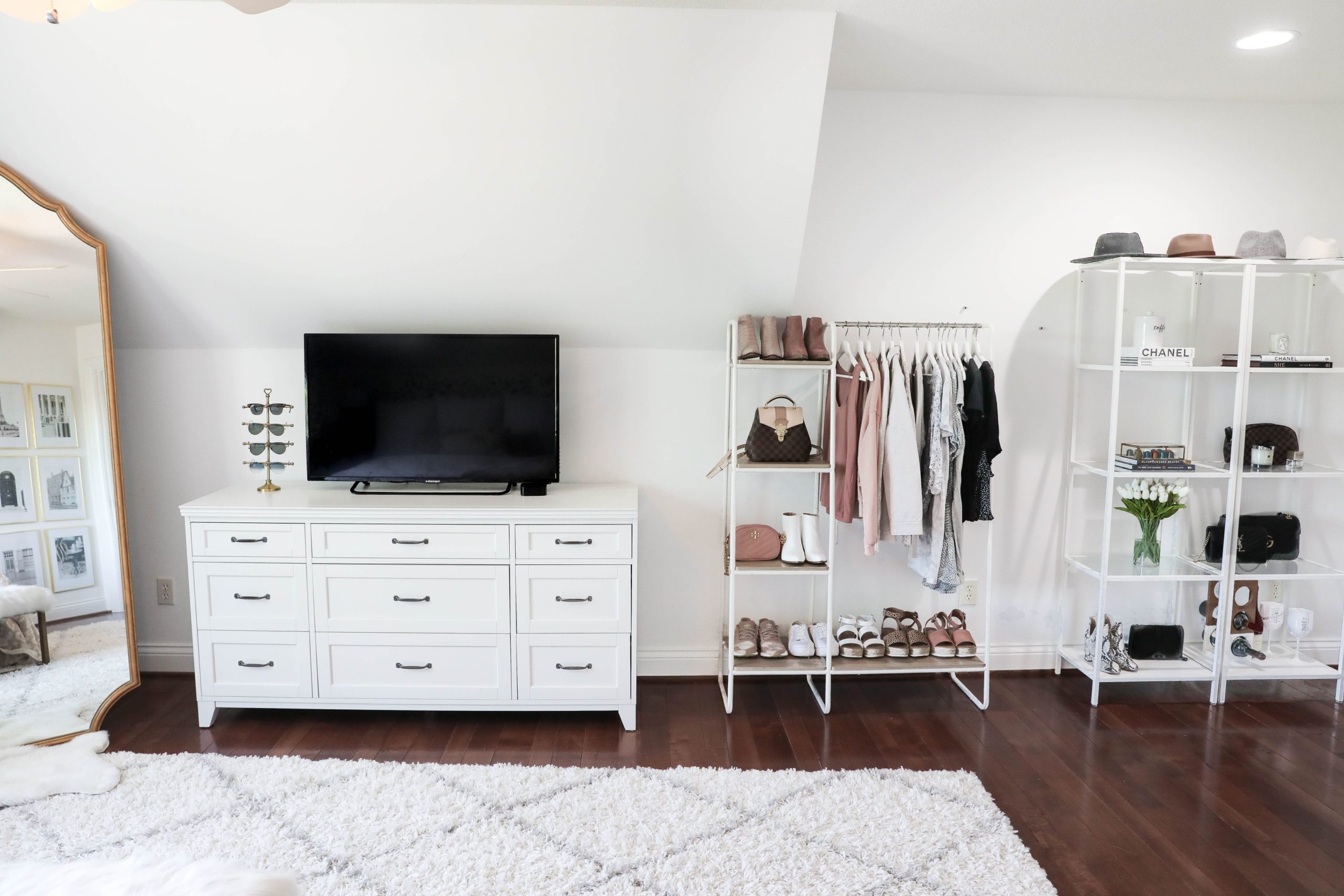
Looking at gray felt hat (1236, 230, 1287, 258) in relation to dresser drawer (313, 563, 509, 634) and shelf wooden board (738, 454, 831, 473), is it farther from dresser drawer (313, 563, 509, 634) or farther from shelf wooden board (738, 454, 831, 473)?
dresser drawer (313, 563, 509, 634)

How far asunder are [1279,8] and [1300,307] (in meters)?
1.46

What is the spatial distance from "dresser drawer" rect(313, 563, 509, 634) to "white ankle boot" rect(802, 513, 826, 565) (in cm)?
109

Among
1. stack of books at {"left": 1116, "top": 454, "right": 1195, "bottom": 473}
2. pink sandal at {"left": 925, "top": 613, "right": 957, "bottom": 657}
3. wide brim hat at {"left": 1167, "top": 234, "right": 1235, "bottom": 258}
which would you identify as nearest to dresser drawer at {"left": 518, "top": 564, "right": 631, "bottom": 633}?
pink sandal at {"left": 925, "top": 613, "right": 957, "bottom": 657}

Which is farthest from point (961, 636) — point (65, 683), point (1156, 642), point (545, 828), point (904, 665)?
point (65, 683)

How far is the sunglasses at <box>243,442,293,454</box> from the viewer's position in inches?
122

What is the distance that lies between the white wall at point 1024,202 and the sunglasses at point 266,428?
2054mm

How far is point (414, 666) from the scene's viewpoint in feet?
9.30

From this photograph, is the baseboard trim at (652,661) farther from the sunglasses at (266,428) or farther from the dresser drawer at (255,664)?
the sunglasses at (266,428)

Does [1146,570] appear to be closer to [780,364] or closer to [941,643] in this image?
[941,643]

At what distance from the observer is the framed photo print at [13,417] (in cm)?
260

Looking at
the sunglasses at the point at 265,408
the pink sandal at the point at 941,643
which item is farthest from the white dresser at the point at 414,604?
the pink sandal at the point at 941,643

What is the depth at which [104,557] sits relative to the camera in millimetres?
2908

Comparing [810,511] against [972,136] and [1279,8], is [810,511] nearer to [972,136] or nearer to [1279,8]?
[972,136]

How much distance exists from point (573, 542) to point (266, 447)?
50.6 inches
